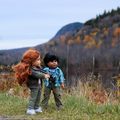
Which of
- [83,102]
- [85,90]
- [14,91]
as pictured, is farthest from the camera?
[14,91]

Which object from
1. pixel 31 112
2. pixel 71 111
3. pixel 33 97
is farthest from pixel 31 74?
pixel 71 111

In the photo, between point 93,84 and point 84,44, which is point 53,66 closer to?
point 93,84

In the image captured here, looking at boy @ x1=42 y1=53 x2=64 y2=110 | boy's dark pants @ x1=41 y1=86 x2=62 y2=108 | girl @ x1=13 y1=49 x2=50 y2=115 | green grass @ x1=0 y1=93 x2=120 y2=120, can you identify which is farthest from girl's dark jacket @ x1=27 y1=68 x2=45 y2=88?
green grass @ x1=0 y1=93 x2=120 y2=120

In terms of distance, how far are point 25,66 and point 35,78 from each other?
0.31 meters

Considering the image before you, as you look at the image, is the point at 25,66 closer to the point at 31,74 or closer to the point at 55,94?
the point at 31,74

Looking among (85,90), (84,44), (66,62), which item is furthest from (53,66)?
(84,44)

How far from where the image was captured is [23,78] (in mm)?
10875

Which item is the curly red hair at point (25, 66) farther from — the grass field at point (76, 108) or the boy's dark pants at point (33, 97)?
the grass field at point (76, 108)

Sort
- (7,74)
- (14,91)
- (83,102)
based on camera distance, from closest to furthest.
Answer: (83,102) < (14,91) < (7,74)

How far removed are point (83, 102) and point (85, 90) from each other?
85.6 inches

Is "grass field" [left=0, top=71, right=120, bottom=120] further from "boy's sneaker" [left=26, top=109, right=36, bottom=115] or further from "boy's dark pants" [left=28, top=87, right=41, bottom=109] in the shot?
"boy's dark pants" [left=28, top=87, right=41, bottom=109]

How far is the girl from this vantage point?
35.6 ft

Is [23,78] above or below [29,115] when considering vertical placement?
above

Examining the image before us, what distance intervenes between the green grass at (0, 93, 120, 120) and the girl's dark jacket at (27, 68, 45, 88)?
573 mm
